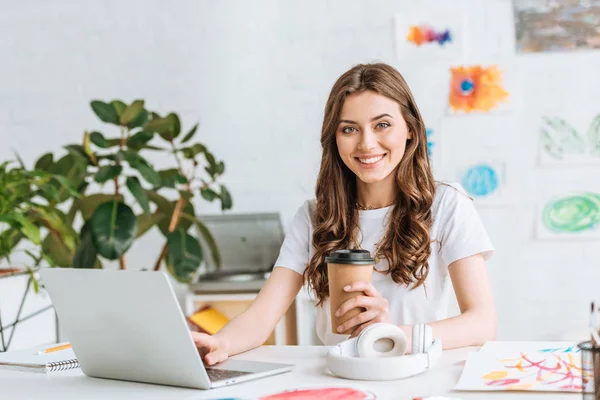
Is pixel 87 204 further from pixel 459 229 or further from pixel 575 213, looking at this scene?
pixel 575 213

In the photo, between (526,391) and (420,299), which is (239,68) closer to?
(420,299)

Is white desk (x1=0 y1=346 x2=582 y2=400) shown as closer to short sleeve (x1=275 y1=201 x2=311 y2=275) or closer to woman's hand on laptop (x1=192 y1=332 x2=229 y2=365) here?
woman's hand on laptop (x1=192 y1=332 x2=229 y2=365)

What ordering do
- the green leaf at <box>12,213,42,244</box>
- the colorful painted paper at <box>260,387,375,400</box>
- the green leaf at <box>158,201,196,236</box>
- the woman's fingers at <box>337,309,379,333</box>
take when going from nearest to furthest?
the colorful painted paper at <box>260,387,375,400</box>, the woman's fingers at <box>337,309,379,333</box>, the green leaf at <box>12,213,42,244</box>, the green leaf at <box>158,201,196,236</box>

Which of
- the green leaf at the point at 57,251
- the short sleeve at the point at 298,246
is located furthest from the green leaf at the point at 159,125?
the short sleeve at the point at 298,246

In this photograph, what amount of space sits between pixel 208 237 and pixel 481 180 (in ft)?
3.57

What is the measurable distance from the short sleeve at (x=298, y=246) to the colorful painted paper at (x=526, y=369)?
1.82 feet

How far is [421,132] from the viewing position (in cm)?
184

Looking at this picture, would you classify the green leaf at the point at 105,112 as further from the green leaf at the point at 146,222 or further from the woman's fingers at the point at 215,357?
the woman's fingers at the point at 215,357

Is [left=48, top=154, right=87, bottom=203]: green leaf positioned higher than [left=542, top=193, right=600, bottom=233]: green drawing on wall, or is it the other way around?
[left=48, top=154, right=87, bottom=203]: green leaf

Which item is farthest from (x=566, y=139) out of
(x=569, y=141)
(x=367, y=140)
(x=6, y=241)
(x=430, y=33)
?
(x=6, y=241)

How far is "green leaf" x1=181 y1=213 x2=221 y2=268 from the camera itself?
2859 mm

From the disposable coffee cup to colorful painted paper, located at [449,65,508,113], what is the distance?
6.30ft

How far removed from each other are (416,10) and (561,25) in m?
0.56

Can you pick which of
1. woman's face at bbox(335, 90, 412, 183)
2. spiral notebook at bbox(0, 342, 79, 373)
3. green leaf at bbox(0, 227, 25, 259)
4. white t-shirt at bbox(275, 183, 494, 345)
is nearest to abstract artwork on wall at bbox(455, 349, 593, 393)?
white t-shirt at bbox(275, 183, 494, 345)
